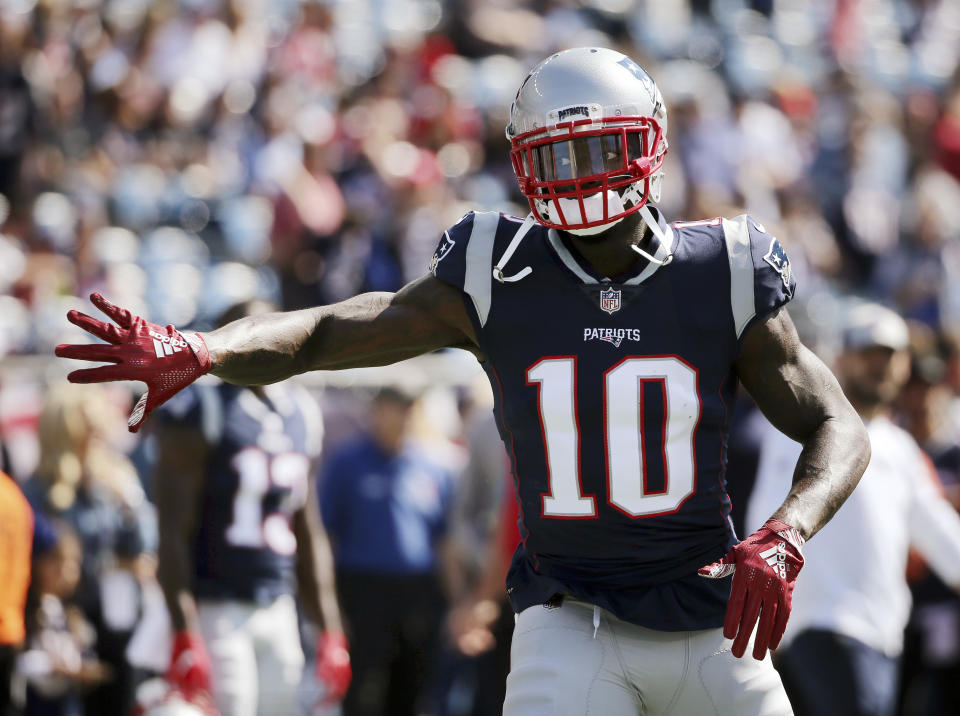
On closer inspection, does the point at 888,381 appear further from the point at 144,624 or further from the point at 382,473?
the point at 144,624

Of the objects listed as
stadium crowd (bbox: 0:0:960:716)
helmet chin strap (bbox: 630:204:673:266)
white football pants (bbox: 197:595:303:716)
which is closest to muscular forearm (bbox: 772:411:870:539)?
helmet chin strap (bbox: 630:204:673:266)

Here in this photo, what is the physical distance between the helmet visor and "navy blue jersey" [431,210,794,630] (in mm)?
196

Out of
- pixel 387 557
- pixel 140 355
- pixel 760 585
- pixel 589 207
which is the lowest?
pixel 387 557

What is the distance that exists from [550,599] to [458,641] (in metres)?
2.98

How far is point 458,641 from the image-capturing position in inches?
237

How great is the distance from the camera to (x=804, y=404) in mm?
3174

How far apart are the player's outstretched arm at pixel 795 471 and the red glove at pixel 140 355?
110 cm

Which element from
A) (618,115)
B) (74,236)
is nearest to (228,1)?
(74,236)

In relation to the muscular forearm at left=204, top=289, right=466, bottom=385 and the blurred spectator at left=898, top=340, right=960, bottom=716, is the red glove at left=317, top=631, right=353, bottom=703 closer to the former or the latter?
the muscular forearm at left=204, top=289, right=466, bottom=385

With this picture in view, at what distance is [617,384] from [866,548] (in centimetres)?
247

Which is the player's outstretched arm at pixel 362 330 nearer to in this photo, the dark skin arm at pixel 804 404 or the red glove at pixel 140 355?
the red glove at pixel 140 355

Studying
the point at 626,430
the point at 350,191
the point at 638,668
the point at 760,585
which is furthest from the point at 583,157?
the point at 350,191

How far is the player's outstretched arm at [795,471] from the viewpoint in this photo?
2783 mm

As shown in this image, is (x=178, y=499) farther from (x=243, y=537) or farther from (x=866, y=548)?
(x=866, y=548)
